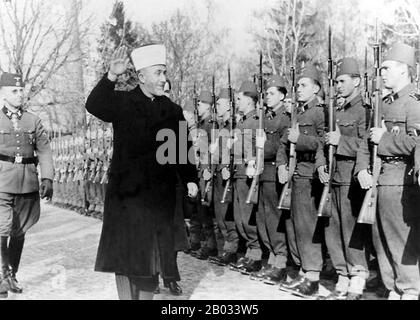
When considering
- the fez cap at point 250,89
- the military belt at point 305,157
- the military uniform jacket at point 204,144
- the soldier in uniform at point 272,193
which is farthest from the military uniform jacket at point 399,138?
the military uniform jacket at point 204,144

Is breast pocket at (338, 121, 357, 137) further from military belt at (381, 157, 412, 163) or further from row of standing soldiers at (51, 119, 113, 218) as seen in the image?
row of standing soldiers at (51, 119, 113, 218)

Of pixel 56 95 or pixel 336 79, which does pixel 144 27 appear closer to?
pixel 56 95

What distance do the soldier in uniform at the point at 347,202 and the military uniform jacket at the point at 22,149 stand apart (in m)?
2.96

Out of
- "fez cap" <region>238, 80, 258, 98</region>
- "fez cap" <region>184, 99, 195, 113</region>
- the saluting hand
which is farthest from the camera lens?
"fez cap" <region>184, 99, 195, 113</region>

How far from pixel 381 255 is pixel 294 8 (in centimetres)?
1874

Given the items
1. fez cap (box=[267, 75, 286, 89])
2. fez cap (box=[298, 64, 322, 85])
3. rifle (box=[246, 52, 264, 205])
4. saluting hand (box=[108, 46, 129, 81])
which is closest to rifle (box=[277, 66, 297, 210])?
A: fez cap (box=[298, 64, 322, 85])

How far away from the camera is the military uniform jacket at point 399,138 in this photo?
16.5ft

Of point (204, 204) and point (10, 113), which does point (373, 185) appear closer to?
point (204, 204)

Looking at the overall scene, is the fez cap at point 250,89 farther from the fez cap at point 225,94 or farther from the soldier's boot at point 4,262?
the soldier's boot at point 4,262

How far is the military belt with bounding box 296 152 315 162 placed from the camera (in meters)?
6.27

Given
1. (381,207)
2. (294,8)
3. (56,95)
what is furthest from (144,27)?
(381,207)

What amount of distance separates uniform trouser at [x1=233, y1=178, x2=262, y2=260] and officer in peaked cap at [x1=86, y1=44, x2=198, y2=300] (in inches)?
110

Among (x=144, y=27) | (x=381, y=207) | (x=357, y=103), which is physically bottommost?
(x=381, y=207)
